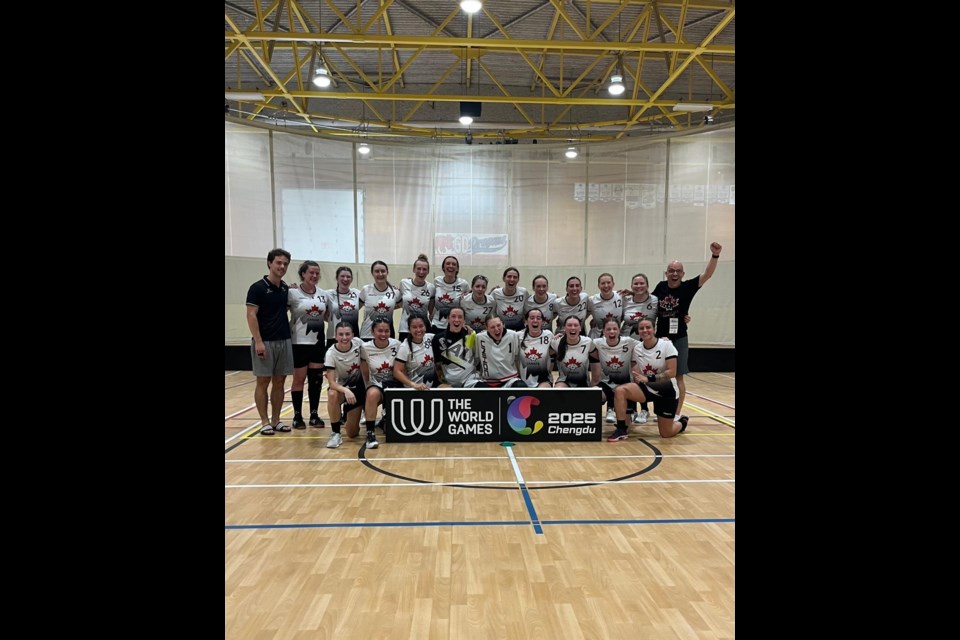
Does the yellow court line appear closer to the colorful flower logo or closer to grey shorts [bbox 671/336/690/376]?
grey shorts [bbox 671/336/690/376]

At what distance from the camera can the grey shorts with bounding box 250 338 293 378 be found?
5828mm

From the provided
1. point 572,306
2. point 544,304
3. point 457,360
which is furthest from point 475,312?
point 572,306

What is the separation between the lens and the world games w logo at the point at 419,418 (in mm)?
5598

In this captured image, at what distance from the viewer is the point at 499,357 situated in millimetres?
6254

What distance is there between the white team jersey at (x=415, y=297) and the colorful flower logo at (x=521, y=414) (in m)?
1.64

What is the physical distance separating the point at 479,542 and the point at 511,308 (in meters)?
3.73

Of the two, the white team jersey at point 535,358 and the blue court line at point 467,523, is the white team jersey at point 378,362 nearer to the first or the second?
the white team jersey at point 535,358

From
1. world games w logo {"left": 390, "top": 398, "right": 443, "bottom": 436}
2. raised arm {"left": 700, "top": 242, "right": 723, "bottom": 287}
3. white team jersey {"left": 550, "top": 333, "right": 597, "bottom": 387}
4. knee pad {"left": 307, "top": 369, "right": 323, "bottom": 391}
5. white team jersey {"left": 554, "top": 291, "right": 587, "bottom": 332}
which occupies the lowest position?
world games w logo {"left": 390, "top": 398, "right": 443, "bottom": 436}

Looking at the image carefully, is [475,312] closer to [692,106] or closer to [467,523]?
[467,523]

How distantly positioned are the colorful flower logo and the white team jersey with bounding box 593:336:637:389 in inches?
40.3

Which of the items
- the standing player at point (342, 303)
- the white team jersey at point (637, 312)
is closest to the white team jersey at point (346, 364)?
the standing player at point (342, 303)

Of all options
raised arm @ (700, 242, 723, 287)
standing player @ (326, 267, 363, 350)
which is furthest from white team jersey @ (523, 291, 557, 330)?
standing player @ (326, 267, 363, 350)
